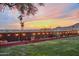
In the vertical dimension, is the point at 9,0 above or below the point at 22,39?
above

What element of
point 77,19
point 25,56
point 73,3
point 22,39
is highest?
point 73,3

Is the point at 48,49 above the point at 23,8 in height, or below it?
below

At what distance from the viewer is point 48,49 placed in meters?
2.29

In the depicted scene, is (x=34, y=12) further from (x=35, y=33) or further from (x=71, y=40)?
(x=71, y=40)

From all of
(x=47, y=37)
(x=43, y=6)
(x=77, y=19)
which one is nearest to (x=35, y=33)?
(x=47, y=37)

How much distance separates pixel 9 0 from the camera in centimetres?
231

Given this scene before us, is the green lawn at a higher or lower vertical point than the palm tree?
lower

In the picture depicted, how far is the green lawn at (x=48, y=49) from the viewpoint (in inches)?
90.0

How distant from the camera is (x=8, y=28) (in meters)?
2.29

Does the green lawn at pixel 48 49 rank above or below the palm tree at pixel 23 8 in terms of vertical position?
below

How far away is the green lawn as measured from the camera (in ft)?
7.50

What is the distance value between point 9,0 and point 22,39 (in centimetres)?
38

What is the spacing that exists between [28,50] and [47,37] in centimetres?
21

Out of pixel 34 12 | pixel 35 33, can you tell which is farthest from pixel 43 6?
pixel 35 33
